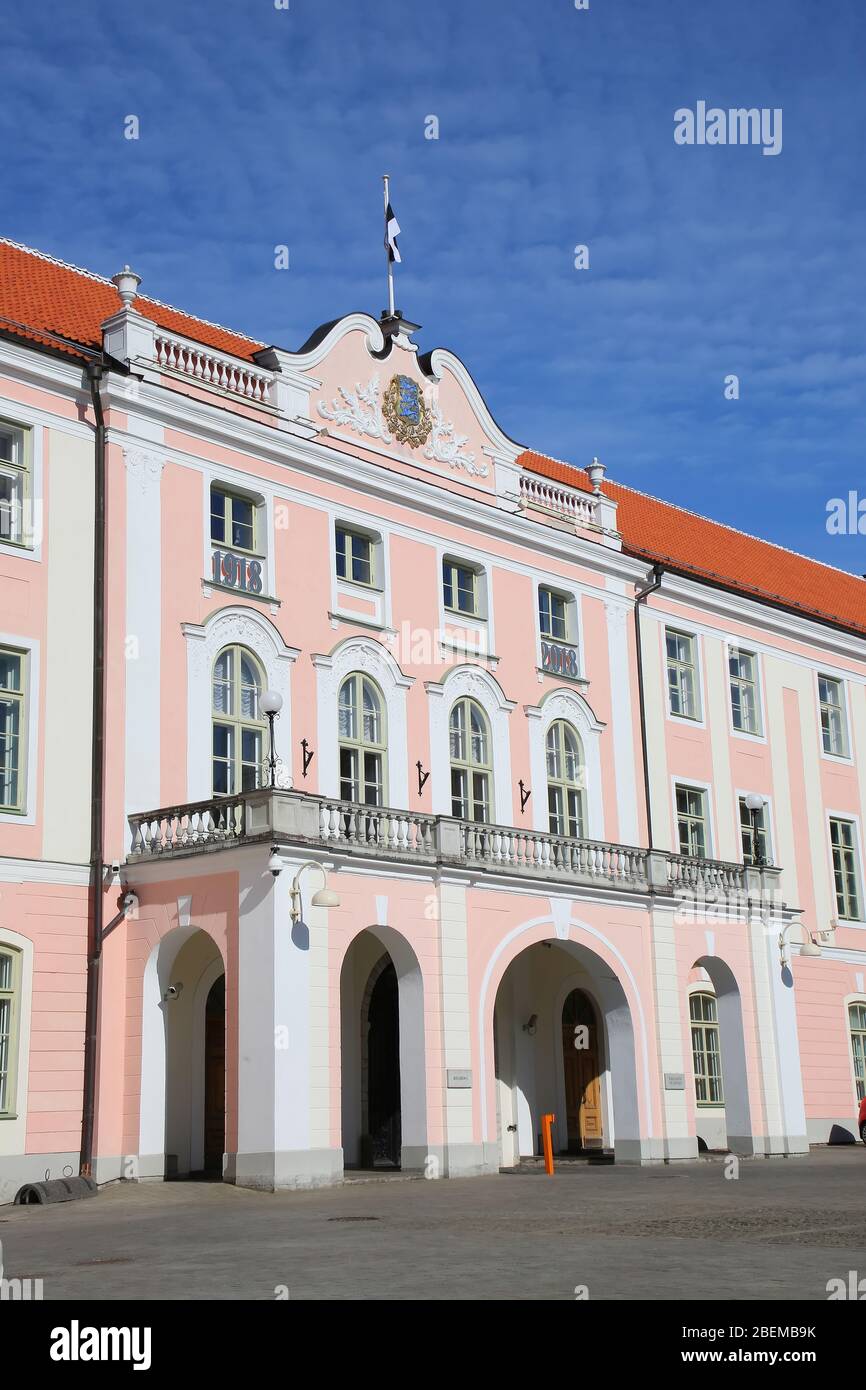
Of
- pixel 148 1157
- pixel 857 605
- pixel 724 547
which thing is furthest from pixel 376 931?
pixel 857 605

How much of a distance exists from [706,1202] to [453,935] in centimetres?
722

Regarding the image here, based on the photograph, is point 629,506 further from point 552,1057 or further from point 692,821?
point 552,1057

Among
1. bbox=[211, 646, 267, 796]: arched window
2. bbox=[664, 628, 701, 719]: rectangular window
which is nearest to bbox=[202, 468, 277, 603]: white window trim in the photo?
bbox=[211, 646, 267, 796]: arched window

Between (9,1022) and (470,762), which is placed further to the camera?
(470,762)

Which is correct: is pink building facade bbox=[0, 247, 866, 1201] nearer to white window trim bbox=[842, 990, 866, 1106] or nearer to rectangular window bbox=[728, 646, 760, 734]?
A: white window trim bbox=[842, 990, 866, 1106]

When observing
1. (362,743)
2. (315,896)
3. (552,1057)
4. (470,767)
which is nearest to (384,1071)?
(552,1057)

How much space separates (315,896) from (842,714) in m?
22.1

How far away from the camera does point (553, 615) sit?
31375 millimetres

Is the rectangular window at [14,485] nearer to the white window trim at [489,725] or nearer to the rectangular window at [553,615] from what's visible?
the white window trim at [489,725]

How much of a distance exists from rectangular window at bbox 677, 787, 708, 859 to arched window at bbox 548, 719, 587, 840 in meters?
3.37

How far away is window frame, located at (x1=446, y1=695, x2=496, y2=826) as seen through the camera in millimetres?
28141

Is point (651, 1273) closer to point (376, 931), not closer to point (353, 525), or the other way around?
point (376, 931)

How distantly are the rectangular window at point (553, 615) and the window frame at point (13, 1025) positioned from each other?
13040 millimetres
